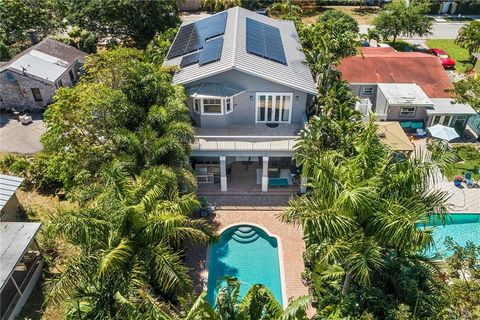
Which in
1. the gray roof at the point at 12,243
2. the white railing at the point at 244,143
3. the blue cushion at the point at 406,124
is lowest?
the blue cushion at the point at 406,124

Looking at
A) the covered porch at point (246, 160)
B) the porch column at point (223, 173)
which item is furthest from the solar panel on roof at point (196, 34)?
the porch column at point (223, 173)

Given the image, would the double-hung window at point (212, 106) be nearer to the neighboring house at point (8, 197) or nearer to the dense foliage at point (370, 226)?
the dense foliage at point (370, 226)

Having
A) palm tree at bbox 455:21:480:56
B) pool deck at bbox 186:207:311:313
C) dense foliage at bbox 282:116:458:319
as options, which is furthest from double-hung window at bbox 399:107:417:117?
dense foliage at bbox 282:116:458:319

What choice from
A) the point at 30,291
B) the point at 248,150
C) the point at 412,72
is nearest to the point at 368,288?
the point at 248,150

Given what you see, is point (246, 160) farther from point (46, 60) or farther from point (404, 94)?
point (46, 60)

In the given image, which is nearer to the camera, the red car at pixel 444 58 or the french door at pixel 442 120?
the french door at pixel 442 120

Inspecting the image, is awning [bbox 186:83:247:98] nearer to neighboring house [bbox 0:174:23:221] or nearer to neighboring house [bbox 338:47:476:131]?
neighboring house [bbox 338:47:476:131]

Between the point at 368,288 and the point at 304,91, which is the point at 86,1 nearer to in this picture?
the point at 304,91

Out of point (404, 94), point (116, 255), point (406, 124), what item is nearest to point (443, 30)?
point (404, 94)
